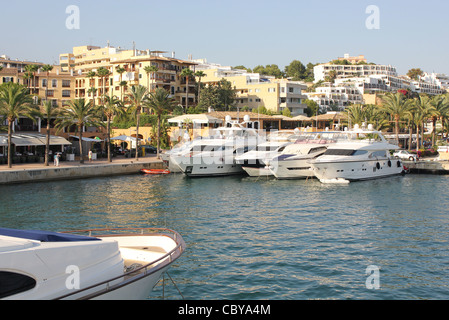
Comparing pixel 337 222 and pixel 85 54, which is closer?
pixel 337 222

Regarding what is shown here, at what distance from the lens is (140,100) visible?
184 feet

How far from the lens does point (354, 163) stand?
44906 millimetres

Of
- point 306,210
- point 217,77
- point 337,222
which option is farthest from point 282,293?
point 217,77

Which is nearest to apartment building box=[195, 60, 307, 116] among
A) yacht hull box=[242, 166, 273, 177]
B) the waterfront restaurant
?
yacht hull box=[242, 166, 273, 177]

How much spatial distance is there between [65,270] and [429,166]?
49631mm

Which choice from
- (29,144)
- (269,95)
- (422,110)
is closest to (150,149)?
(29,144)

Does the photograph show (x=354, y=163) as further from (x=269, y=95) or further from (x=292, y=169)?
(x=269, y=95)

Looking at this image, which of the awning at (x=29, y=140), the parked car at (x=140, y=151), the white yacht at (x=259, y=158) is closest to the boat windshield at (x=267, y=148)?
the white yacht at (x=259, y=158)

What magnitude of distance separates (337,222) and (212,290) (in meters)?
12.8

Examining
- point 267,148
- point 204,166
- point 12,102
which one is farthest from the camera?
point 267,148

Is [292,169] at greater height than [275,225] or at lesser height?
greater

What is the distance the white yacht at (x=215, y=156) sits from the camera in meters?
47.3

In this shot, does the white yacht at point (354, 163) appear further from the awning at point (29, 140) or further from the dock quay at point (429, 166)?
the awning at point (29, 140)

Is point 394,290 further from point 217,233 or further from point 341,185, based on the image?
point 341,185
